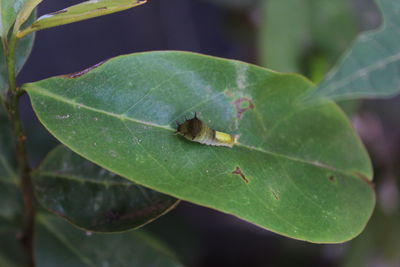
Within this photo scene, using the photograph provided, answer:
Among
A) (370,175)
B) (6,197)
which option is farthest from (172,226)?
(370,175)

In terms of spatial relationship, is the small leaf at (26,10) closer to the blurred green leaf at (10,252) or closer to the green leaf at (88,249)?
the green leaf at (88,249)

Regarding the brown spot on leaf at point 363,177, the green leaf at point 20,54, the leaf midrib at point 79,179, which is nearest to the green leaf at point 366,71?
the brown spot on leaf at point 363,177

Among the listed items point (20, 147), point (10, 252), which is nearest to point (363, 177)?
point (20, 147)

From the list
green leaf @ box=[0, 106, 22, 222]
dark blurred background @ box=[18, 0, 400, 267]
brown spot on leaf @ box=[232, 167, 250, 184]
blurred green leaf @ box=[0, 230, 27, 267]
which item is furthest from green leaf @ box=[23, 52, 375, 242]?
blurred green leaf @ box=[0, 230, 27, 267]

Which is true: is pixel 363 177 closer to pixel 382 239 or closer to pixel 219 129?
pixel 219 129

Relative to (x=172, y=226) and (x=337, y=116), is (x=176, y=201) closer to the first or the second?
(x=337, y=116)

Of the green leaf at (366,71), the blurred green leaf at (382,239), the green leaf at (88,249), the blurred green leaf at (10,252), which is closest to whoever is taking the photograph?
the green leaf at (366,71)
